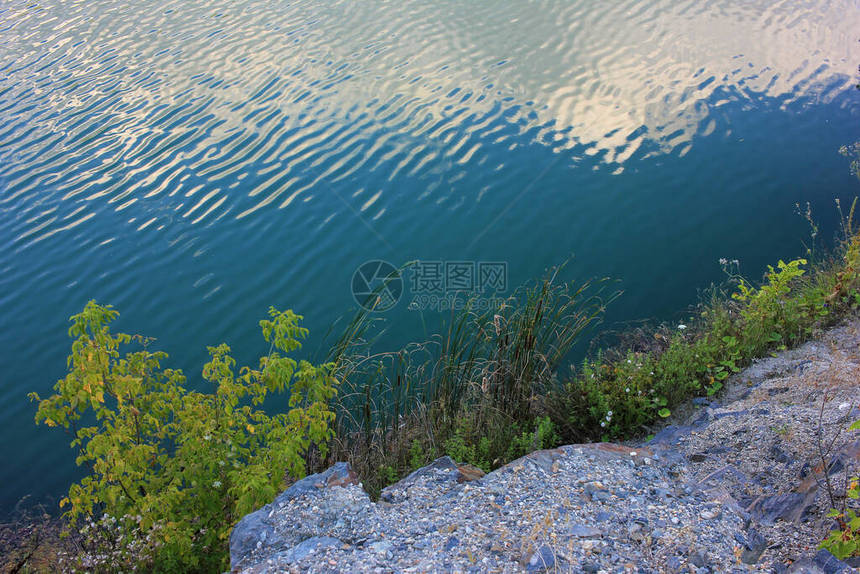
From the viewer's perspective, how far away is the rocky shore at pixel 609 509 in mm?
2309

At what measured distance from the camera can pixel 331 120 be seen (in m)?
8.16

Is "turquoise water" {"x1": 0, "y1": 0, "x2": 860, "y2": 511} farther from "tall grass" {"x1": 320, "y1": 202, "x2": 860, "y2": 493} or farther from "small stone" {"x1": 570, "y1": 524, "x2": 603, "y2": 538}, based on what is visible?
"small stone" {"x1": 570, "y1": 524, "x2": 603, "y2": 538}

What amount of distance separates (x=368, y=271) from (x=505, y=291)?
4.57 feet

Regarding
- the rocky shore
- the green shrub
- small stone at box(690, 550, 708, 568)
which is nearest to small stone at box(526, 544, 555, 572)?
the rocky shore

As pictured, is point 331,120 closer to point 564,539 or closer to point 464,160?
point 464,160

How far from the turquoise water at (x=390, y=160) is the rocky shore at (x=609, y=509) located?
7.18 feet

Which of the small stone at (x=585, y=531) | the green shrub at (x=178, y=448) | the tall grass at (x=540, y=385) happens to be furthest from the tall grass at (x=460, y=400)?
the small stone at (x=585, y=531)

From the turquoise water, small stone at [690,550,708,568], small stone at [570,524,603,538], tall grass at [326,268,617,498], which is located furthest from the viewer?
the turquoise water

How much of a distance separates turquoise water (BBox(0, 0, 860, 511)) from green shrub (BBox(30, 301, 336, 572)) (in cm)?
193

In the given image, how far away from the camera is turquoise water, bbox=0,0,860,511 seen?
5668 mm

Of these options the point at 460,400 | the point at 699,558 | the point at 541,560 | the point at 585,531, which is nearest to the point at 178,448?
the point at 460,400

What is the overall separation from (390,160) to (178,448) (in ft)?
16.1

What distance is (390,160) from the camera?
7.29 m

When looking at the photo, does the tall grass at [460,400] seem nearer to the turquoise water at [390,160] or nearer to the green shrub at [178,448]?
the green shrub at [178,448]
